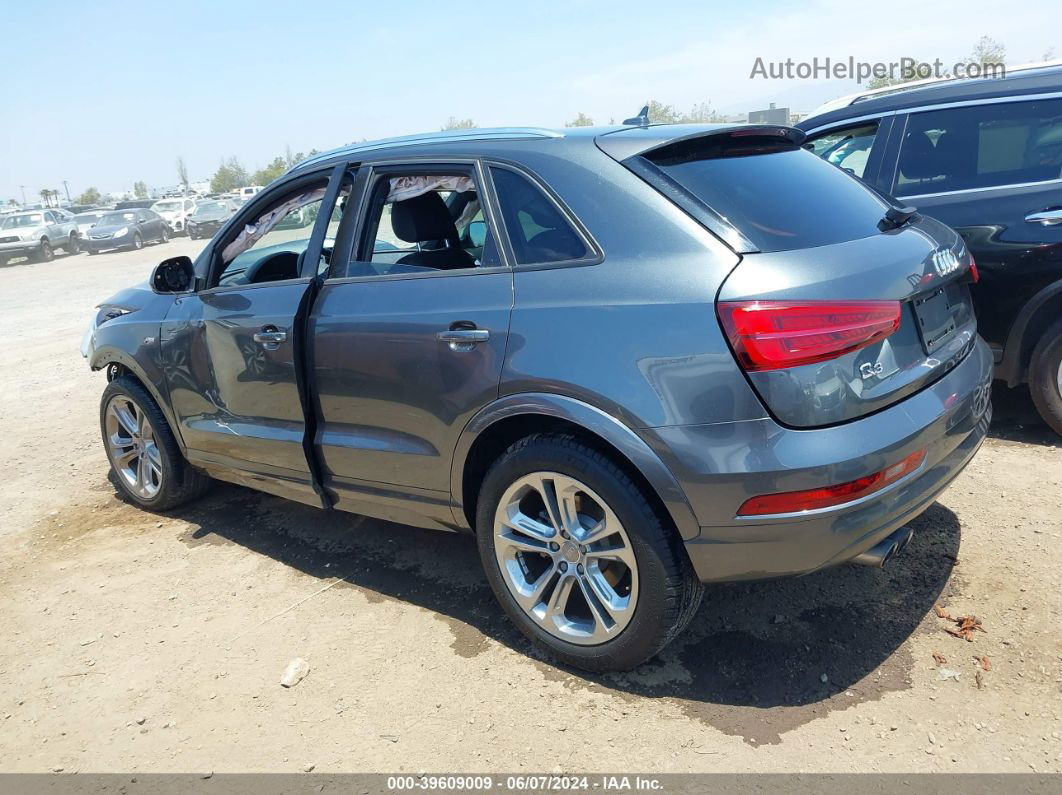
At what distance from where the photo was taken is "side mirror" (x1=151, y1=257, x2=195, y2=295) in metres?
4.17

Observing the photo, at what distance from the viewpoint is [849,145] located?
522 cm

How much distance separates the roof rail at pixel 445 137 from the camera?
313 centimetres

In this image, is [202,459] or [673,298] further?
[202,459]

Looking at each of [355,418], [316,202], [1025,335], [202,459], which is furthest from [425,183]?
[1025,335]

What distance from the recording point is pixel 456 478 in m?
3.14

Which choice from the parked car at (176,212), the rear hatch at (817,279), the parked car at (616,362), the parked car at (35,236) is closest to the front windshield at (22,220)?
the parked car at (35,236)

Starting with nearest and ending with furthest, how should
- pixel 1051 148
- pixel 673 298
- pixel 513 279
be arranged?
pixel 673 298, pixel 513 279, pixel 1051 148


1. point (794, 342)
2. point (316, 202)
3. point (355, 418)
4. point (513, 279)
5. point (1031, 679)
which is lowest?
point (1031, 679)

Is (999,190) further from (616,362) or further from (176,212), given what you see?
(176,212)

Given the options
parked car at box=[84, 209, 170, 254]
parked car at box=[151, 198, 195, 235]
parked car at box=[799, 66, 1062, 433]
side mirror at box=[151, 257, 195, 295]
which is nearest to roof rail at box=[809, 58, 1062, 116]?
parked car at box=[799, 66, 1062, 433]

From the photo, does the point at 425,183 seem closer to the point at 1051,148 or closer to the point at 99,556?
the point at 99,556

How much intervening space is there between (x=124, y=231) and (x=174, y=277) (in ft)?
94.0

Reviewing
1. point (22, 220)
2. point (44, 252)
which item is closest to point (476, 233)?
point (44, 252)
